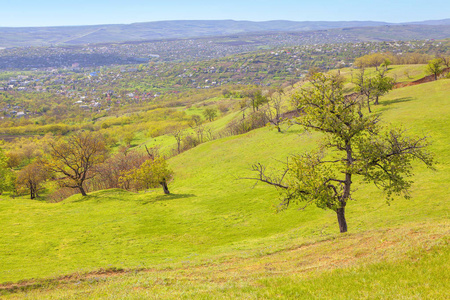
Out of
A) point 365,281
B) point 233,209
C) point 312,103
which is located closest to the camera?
point 365,281

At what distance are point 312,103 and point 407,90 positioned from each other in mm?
80526

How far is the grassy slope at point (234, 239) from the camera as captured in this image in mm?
15430

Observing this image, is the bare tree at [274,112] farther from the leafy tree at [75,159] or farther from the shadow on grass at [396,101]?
the leafy tree at [75,159]

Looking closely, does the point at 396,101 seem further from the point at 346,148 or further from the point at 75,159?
the point at 75,159

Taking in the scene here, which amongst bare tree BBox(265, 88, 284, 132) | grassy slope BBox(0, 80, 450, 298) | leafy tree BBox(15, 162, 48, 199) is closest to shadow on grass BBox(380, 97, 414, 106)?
grassy slope BBox(0, 80, 450, 298)

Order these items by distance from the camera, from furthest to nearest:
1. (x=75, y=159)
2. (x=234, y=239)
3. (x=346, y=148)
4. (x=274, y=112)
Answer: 1. (x=274, y=112)
2. (x=75, y=159)
3. (x=234, y=239)
4. (x=346, y=148)

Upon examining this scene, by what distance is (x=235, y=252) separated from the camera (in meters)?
27.5

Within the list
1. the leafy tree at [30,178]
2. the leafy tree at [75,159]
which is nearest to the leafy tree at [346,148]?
the leafy tree at [75,159]

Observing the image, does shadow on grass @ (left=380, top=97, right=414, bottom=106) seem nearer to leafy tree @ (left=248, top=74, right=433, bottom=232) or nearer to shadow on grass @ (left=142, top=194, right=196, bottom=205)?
shadow on grass @ (left=142, top=194, right=196, bottom=205)

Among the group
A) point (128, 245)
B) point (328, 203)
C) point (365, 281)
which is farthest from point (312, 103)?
point (128, 245)

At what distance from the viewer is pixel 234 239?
111ft

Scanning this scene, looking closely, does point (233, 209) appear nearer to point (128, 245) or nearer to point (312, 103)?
point (128, 245)

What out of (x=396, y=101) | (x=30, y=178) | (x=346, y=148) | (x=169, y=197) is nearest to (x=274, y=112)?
(x=396, y=101)

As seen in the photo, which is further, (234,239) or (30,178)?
(30,178)
